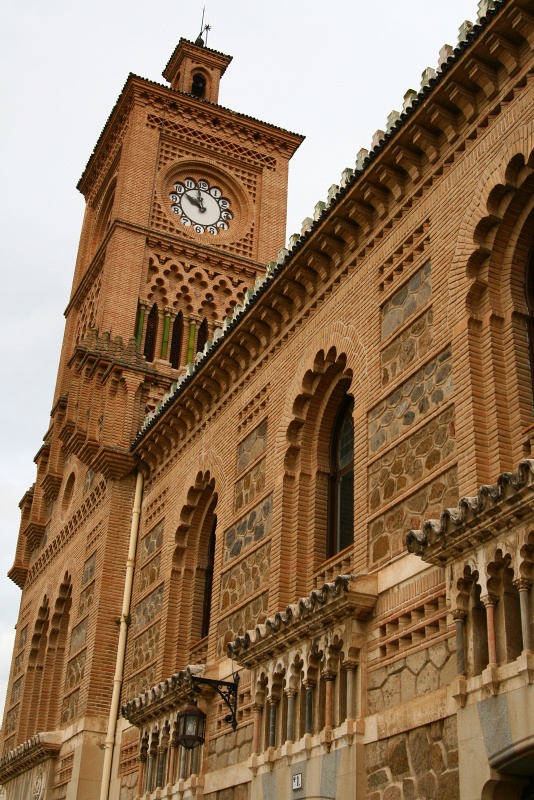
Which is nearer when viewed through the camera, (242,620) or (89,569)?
(242,620)

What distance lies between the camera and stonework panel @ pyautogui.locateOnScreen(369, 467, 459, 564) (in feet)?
30.6

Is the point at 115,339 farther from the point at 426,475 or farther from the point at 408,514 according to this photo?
the point at 426,475

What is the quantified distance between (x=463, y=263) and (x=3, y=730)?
1826 cm

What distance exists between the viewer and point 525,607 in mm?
7488

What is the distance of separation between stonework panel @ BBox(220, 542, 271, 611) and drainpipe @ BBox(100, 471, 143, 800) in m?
4.12

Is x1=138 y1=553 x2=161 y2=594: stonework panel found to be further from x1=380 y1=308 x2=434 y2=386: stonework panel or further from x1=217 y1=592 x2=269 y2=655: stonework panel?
x1=380 y1=308 x2=434 y2=386: stonework panel

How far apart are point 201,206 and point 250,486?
13.2m

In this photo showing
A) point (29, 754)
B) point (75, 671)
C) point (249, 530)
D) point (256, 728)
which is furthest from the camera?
point (29, 754)

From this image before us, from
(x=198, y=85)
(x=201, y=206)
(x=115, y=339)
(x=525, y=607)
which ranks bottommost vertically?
(x=525, y=607)

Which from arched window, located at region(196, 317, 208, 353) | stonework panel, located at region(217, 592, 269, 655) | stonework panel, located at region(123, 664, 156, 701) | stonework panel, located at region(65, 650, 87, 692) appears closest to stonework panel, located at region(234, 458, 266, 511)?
stonework panel, located at region(217, 592, 269, 655)

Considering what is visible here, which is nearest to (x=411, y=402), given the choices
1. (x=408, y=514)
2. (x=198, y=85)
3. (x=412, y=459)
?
(x=412, y=459)

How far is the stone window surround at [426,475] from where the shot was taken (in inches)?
370

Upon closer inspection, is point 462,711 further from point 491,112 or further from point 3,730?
point 3,730

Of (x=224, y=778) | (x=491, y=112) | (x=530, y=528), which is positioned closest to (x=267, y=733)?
(x=224, y=778)
